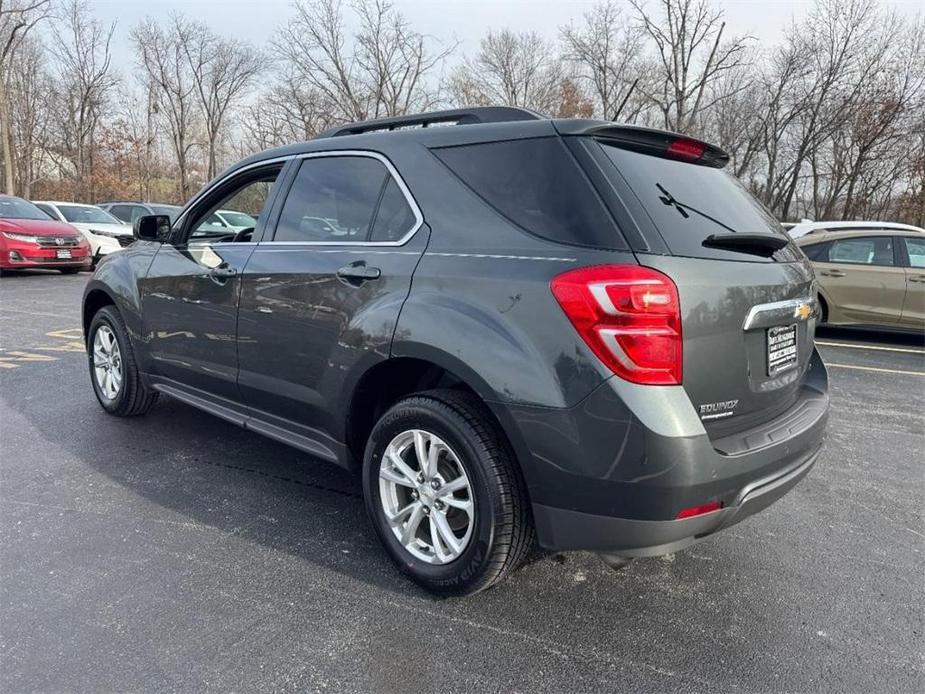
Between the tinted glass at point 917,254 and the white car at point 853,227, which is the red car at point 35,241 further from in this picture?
the tinted glass at point 917,254

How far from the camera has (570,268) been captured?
2.05 metres

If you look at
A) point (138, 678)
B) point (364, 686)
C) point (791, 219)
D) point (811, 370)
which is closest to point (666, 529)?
point (364, 686)

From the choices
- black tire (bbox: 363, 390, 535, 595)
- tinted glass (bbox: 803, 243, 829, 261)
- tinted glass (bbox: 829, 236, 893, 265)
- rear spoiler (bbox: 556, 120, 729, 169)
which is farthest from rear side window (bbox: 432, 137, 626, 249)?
tinted glass (bbox: 829, 236, 893, 265)

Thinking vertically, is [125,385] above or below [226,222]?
below

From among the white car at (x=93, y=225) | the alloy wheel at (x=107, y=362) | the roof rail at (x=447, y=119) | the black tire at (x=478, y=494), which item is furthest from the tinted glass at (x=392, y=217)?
the white car at (x=93, y=225)

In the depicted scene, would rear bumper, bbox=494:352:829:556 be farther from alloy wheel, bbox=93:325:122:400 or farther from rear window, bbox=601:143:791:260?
alloy wheel, bbox=93:325:122:400

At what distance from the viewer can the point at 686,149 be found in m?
2.61

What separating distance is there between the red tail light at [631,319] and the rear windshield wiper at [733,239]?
16.6 inches

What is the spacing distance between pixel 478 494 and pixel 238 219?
8.19 feet

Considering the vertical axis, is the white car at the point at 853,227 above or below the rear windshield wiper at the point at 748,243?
above

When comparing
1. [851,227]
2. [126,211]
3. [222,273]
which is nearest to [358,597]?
[222,273]

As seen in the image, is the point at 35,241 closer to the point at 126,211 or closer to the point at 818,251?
the point at 126,211

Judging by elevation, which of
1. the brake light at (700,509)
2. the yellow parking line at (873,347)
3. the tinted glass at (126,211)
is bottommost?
the yellow parking line at (873,347)

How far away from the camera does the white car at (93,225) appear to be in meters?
15.0
